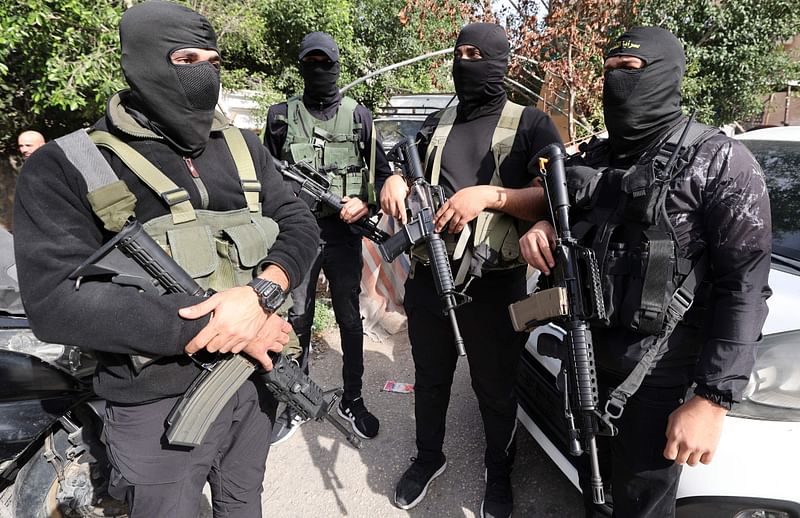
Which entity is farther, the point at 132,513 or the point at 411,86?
the point at 411,86

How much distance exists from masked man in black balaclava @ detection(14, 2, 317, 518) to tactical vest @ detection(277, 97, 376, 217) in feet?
4.41

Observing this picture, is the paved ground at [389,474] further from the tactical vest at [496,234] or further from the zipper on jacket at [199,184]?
the zipper on jacket at [199,184]

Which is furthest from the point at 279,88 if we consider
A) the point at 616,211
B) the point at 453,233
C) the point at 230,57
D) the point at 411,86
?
the point at 616,211

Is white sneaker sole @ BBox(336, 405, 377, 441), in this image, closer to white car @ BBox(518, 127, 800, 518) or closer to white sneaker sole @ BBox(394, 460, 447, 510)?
white sneaker sole @ BBox(394, 460, 447, 510)

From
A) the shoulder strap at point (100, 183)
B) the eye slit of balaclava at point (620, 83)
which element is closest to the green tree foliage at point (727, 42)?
the eye slit of balaclava at point (620, 83)

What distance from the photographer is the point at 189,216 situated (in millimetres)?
1320

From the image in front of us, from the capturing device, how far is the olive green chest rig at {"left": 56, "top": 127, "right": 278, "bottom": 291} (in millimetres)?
1188

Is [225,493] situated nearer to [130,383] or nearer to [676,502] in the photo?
[130,383]

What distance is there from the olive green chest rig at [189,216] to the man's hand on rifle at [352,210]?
117 centimetres

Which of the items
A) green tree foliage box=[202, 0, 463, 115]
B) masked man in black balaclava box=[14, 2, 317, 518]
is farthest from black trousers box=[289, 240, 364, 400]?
green tree foliage box=[202, 0, 463, 115]

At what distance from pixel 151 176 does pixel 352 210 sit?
1.53 m

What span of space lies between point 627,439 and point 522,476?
1.12m

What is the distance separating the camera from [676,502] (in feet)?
5.05

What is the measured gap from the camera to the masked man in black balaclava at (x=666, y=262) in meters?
1.25
